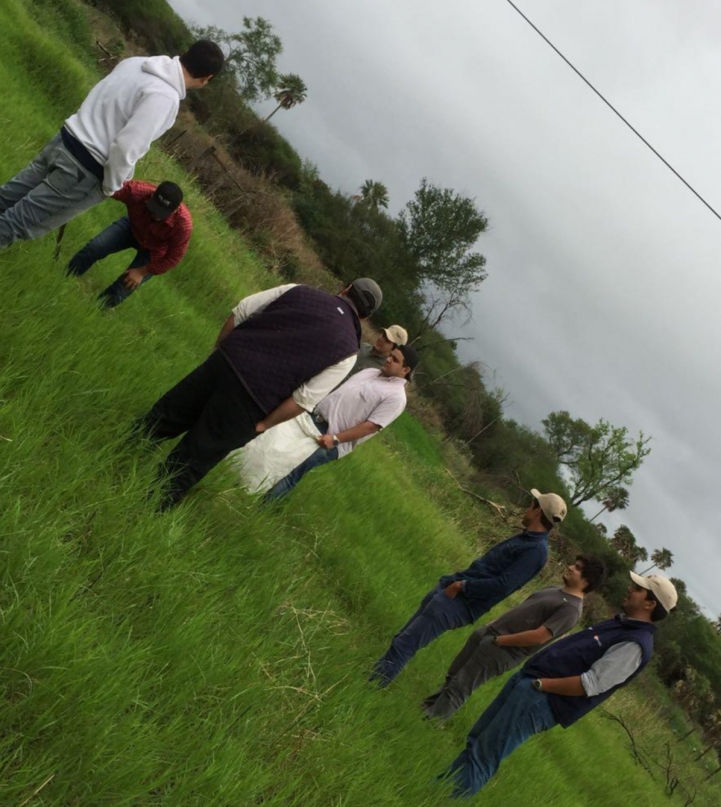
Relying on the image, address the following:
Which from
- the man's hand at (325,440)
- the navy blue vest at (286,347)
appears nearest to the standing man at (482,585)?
the man's hand at (325,440)

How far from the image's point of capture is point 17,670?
1.81 meters

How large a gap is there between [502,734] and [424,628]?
2.66 ft

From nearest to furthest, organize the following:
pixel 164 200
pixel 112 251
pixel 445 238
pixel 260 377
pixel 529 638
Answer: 1. pixel 260 377
2. pixel 529 638
3. pixel 164 200
4. pixel 112 251
5. pixel 445 238

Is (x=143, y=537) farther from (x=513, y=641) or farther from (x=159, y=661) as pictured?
(x=513, y=641)

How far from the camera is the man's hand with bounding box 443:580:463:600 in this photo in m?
4.54

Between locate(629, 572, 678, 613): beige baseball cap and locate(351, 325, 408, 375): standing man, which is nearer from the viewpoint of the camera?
locate(629, 572, 678, 613): beige baseball cap

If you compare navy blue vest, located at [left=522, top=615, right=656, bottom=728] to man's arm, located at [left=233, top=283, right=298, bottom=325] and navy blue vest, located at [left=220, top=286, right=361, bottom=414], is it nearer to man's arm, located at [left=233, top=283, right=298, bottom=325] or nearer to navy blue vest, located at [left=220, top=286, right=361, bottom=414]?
navy blue vest, located at [left=220, top=286, right=361, bottom=414]

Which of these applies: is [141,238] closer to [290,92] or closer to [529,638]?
[529,638]

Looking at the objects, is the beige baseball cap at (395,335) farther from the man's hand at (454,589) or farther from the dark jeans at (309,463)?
the man's hand at (454,589)

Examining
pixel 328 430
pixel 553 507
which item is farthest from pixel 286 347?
pixel 553 507

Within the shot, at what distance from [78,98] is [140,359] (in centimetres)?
832

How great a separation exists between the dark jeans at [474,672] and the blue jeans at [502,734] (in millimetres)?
277

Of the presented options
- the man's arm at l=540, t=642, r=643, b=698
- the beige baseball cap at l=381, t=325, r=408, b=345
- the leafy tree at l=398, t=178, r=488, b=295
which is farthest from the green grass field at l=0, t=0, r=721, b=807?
the leafy tree at l=398, t=178, r=488, b=295

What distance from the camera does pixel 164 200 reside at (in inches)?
167
